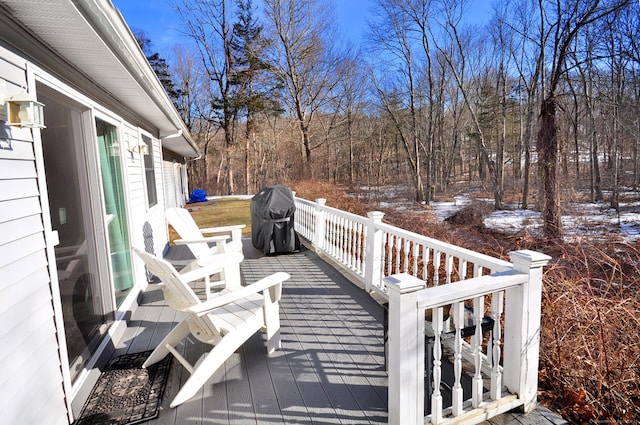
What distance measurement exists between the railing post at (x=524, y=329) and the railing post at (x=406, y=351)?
651 millimetres

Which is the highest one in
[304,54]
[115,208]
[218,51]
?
[218,51]

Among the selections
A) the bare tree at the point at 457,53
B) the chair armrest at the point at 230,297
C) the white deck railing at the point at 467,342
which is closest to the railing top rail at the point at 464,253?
the white deck railing at the point at 467,342

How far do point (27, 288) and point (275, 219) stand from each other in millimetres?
4182

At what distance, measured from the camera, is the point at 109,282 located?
2.99 meters

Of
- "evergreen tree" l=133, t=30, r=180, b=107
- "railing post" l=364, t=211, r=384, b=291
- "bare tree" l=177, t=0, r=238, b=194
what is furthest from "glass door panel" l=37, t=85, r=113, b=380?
"evergreen tree" l=133, t=30, r=180, b=107

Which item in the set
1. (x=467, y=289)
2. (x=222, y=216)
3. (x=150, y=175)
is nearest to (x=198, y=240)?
(x=150, y=175)

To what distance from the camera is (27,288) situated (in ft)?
5.74

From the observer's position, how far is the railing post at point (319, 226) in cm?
A: 580

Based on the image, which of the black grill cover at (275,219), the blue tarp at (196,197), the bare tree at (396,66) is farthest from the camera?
the blue tarp at (196,197)

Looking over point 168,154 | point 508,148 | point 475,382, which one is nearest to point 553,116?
point 475,382

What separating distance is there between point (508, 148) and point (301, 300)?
24.8 metres

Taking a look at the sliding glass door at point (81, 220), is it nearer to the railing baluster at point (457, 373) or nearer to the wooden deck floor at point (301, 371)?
the wooden deck floor at point (301, 371)

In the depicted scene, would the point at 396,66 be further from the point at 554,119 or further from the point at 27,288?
the point at 27,288

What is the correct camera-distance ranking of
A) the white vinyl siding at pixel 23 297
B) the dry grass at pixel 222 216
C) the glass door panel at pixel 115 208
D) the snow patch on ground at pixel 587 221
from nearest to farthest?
the white vinyl siding at pixel 23 297, the glass door panel at pixel 115 208, the snow patch on ground at pixel 587 221, the dry grass at pixel 222 216
